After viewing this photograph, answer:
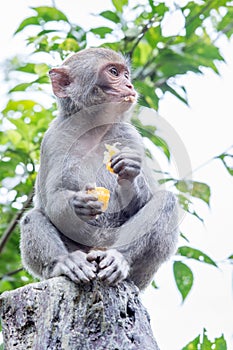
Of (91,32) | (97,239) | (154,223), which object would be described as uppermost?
(91,32)

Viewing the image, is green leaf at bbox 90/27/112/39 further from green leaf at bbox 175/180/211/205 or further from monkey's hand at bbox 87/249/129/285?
monkey's hand at bbox 87/249/129/285

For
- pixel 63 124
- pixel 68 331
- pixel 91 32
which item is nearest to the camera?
pixel 68 331

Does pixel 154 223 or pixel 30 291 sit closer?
pixel 30 291

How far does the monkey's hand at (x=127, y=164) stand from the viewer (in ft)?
20.8

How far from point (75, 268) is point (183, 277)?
1.97m

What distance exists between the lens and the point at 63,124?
7.48 meters

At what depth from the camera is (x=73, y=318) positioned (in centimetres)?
514

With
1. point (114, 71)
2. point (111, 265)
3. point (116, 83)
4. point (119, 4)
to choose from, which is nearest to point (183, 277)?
point (111, 265)

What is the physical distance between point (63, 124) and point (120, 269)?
86.6 inches

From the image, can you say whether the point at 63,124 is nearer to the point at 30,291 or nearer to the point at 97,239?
the point at 97,239

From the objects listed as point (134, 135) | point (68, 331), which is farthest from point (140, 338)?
point (134, 135)

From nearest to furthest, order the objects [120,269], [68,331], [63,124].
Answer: [68,331] < [120,269] < [63,124]

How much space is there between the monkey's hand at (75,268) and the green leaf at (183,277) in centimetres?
143

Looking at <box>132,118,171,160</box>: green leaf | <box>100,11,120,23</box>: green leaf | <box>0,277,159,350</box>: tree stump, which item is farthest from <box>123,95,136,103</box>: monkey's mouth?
<box>0,277,159,350</box>: tree stump
